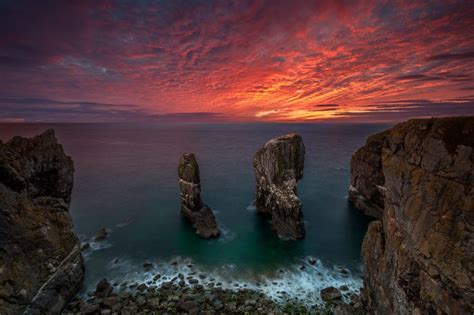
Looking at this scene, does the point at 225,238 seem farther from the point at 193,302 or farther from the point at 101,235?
the point at 101,235

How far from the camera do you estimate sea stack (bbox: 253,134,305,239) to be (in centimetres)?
3334

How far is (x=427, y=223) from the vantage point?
1209cm

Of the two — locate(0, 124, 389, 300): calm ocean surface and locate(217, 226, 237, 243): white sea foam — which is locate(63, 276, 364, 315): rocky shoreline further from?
locate(217, 226, 237, 243): white sea foam

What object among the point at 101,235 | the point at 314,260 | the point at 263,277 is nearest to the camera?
the point at 263,277

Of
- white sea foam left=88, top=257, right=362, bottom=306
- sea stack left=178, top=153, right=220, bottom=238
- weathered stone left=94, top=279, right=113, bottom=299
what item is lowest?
white sea foam left=88, top=257, right=362, bottom=306

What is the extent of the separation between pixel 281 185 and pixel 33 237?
2900 cm

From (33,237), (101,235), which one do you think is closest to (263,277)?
(33,237)

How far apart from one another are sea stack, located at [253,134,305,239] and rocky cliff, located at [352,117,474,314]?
53.5ft

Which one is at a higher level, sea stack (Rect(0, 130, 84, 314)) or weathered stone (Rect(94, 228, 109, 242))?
sea stack (Rect(0, 130, 84, 314))

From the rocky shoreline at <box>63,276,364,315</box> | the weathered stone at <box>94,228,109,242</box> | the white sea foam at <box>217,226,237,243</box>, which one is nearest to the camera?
the rocky shoreline at <box>63,276,364,315</box>

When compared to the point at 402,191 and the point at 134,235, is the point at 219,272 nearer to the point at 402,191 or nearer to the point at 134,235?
the point at 134,235

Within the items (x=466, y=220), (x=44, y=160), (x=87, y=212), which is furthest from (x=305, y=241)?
(x=87, y=212)

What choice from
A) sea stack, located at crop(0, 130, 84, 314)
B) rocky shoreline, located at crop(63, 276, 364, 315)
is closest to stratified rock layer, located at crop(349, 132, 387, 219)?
rocky shoreline, located at crop(63, 276, 364, 315)

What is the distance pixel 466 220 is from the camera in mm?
10492
